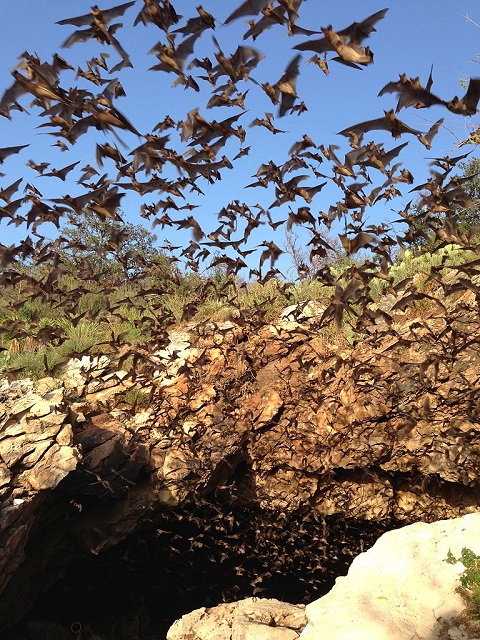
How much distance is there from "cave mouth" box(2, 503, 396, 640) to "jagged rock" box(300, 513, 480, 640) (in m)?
3.04

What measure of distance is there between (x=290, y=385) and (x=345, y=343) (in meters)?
1.21

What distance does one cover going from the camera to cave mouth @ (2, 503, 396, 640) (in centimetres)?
684

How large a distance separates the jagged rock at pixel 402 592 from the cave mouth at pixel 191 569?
304 centimetres

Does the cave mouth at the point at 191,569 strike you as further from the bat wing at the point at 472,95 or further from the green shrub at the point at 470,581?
the bat wing at the point at 472,95

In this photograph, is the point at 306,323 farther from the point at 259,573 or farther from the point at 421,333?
the point at 259,573

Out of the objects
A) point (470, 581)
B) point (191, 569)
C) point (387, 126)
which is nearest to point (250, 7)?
point (387, 126)

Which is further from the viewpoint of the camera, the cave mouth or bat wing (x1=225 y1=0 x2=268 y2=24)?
the cave mouth

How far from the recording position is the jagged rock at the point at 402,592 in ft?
9.83

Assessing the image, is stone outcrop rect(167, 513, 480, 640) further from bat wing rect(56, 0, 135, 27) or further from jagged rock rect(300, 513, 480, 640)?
bat wing rect(56, 0, 135, 27)

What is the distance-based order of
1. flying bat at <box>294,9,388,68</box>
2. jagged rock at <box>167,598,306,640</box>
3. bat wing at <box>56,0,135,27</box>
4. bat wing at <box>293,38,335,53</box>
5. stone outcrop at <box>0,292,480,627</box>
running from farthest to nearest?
1. stone outcrop at <box>0,292,480,627</box>
2. jagged rock at <box>167,598,306,640</box>
3. bat wing at <box>56,0,135,27</box>
4. bat wing at <box>293,38,335,53</box>
5. flying bat at <box>294,9,388,68</box>

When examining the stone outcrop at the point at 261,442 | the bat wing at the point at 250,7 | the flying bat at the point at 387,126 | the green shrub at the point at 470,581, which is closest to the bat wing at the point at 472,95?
the flying bat at the point at 387,126

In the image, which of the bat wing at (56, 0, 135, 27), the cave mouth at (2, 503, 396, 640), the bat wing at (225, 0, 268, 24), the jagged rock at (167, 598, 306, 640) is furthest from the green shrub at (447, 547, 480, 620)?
the bat wing at (56, 0, 135, 27)

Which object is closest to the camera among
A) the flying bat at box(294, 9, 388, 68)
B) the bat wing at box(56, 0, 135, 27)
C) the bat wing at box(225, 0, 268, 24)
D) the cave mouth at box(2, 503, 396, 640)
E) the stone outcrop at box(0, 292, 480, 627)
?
the flying bat at box(294, 9, 388, 68)

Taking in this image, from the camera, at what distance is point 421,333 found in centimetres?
683
